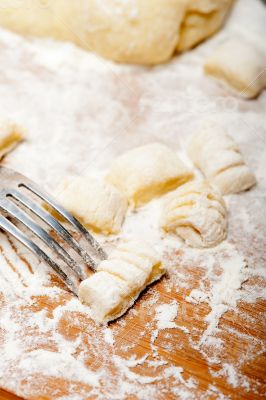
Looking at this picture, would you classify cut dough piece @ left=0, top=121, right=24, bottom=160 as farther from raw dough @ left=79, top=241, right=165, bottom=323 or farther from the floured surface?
raw dough @ left=79, top=241, right=165, bottom=323

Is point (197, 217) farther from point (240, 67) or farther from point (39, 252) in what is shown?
point (240, 67)

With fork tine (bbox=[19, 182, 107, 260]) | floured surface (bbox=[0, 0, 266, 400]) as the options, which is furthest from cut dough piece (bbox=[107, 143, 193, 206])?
fork tine (bbox=[19, 182, 107, 260])

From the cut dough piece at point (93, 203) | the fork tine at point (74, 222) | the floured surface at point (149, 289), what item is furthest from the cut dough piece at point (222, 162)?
the fork tine at point (74, 222)

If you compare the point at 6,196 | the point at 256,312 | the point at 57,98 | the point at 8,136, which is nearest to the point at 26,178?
the point at 6,196

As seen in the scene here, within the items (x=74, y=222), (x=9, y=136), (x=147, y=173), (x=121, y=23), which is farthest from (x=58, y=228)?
(x=121, y=23)

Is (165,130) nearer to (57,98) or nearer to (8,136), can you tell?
(57,98)

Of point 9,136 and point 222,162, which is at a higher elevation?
point 9,136
